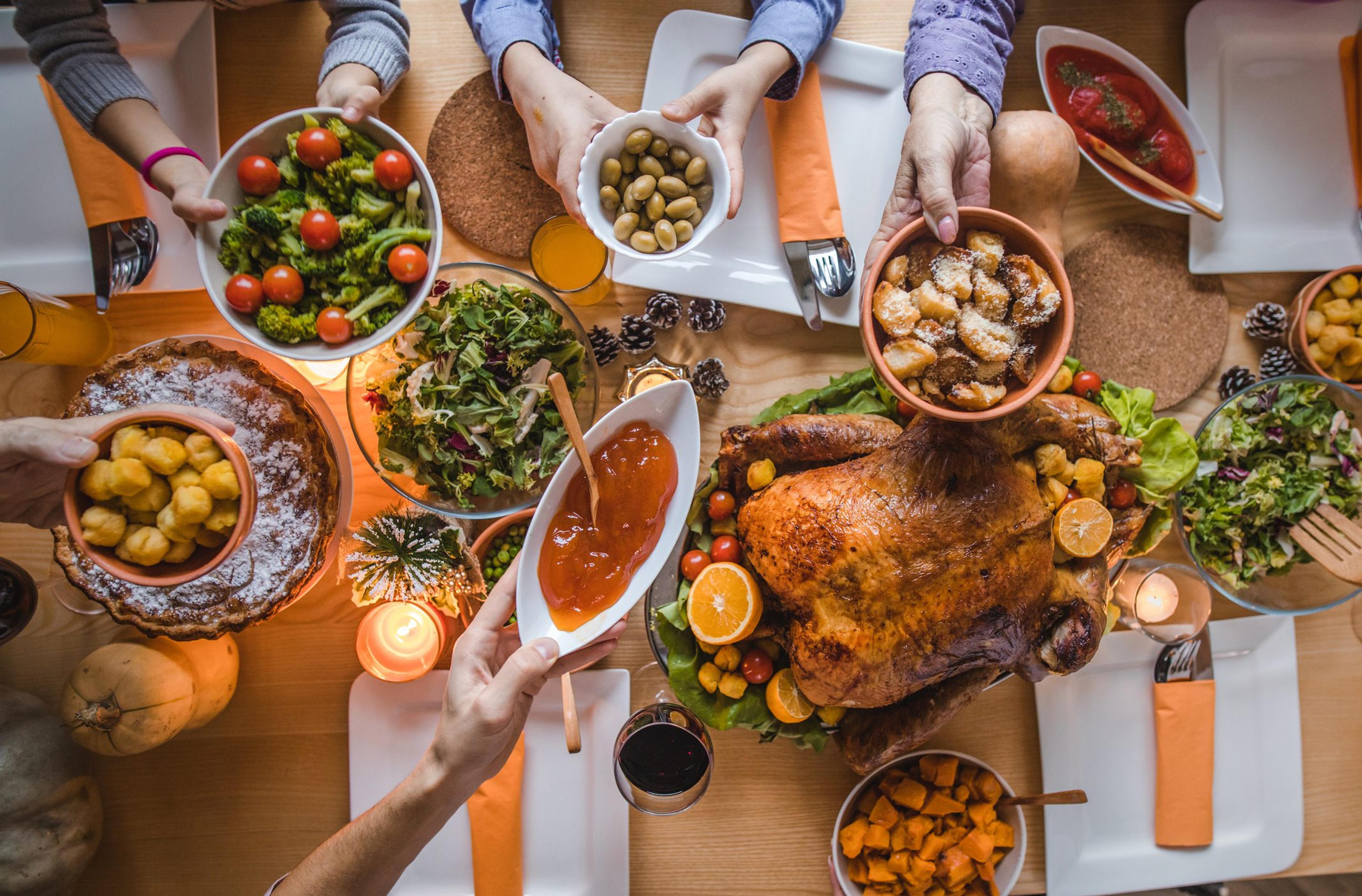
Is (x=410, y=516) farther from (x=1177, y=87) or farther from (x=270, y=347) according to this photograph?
(x=1177, y=87)

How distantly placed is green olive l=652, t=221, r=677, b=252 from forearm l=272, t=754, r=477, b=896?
1.09 metres

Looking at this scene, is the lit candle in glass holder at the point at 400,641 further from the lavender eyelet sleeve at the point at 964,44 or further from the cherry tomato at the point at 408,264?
the lavender eyelet sleeve at the point at 964,44

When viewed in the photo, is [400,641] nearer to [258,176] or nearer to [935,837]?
[258,176]

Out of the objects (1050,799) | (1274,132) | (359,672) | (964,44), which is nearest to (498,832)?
(359,672)

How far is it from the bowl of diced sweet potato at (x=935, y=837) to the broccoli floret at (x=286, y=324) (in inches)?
60.1

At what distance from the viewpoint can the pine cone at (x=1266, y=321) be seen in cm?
194

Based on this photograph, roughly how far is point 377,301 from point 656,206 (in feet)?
1.89

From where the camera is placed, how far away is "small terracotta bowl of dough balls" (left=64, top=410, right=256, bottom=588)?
3.74 ft

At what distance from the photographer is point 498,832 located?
180 centimetres

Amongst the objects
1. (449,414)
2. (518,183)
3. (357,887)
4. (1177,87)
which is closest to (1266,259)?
(1177,87)

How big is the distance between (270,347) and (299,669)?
3.03 ft

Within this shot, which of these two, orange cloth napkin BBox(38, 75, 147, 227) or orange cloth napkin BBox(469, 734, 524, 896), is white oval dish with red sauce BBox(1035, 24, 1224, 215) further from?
orange cloth napkin BBox(38, 75, 147, 227)

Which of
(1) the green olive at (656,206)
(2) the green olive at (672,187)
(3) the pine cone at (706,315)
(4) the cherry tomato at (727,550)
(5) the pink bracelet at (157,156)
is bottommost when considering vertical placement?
(4) the cherry tomato at (727,550)

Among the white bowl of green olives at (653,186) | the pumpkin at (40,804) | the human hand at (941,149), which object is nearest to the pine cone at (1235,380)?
the human hand at (941,149)
